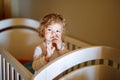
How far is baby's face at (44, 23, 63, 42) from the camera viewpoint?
1.30 m

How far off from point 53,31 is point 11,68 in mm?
313

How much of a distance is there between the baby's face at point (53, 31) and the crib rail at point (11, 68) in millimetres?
232

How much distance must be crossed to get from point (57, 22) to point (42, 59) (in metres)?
0.23

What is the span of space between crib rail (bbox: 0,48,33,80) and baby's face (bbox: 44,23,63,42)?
0.76 ft

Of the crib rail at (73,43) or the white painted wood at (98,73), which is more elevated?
the crib rail at (73,43)

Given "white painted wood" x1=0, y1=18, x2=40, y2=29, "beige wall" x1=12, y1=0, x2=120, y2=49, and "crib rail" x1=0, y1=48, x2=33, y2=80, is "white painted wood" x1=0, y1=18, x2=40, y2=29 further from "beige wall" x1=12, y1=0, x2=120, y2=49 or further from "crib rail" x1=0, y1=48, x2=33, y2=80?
"crib rail" x1=0, y1=48, x2=33, y2=80

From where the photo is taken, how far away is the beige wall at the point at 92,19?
4.62 ft

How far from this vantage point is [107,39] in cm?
147

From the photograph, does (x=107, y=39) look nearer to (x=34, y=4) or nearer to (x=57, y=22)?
(x=57, y=22)

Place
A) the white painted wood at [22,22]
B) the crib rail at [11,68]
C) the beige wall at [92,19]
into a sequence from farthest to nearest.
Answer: the white painted wood at [22,22], the beige wall at [92,19], the crib rail at [11,68]

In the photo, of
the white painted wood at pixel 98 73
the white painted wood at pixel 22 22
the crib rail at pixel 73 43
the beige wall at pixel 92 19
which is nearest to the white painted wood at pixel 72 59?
the white painted wood at pixel 98 73

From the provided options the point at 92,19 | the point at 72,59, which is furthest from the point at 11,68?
the point at 92,19

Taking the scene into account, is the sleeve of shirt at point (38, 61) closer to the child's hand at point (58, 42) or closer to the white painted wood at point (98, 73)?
the child's hand at point (58, 42)

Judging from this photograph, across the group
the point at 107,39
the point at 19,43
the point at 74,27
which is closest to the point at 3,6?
the point at 19,43
